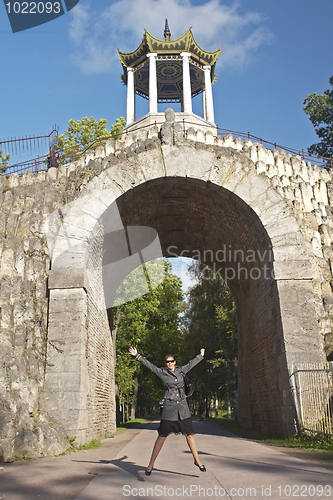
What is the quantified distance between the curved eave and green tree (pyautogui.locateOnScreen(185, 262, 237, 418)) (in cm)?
2679

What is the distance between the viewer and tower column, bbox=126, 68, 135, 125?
1805 inches

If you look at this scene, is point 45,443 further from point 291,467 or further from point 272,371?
point 272,371

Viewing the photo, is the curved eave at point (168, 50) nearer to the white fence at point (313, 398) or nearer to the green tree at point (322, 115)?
the green tree at point (322, 115)

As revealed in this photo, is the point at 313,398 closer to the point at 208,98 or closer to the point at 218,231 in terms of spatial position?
the point at 218,231

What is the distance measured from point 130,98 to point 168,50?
6.98 metres

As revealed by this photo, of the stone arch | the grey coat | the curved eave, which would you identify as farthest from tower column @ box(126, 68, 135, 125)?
the grey coat

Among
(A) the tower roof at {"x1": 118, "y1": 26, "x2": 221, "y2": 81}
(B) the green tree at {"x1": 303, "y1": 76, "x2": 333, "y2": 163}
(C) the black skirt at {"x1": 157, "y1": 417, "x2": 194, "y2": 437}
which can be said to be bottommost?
(C) the black skirt at {"x1": 157, "y1": 417, "x2": 194, "y2": 437}

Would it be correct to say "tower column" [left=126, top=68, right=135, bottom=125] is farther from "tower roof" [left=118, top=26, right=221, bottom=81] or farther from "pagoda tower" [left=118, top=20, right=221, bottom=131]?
"tower roof" [left=118, top=26, right=221, bottom=81]

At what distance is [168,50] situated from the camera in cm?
4728

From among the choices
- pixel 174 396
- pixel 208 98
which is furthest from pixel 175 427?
pixel 208 98

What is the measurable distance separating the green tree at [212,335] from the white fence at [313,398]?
1808cm

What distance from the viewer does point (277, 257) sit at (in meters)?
10.4

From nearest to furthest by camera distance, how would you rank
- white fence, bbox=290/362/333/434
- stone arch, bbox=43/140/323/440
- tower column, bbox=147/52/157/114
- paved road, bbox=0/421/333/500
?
paved road, bbox=0/421/333/500
white fence, bbox=290/362/333/434
stone arch, bbox=43/140/323/440
tower column, bbox=147/52/157/114

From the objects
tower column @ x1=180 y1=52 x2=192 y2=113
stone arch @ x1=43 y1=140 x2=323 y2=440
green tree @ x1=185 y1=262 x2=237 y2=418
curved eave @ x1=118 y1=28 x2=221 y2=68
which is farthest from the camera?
curved eave @ x1=118 y1=28 x2=221 y2=68
